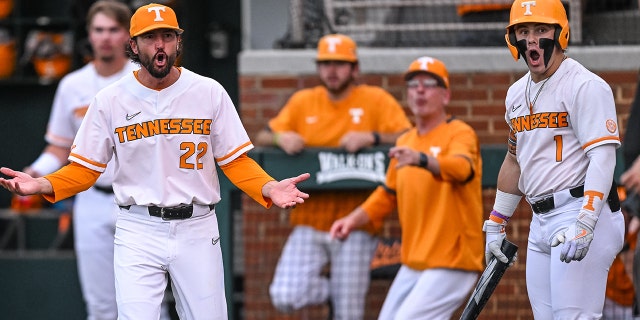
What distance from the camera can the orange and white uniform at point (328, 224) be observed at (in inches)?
342

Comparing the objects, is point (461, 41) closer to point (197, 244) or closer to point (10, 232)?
point (197, 244)

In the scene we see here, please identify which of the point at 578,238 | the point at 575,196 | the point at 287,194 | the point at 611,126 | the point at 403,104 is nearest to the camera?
the point at 578,238

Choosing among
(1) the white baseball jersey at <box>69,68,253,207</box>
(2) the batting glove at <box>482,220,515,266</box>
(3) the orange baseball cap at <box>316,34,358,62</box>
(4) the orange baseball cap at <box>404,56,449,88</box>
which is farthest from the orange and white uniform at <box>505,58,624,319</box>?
(3) the orange baseball cap at <box>316,34,358,62</box>

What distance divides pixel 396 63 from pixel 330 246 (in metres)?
1.59

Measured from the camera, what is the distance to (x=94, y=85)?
8.91 m

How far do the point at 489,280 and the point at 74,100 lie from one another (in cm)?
369

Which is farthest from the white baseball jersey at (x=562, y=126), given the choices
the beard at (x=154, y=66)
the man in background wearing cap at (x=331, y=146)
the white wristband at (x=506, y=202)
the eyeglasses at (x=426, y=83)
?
the man in background wearing cap at (x=331, y=146)

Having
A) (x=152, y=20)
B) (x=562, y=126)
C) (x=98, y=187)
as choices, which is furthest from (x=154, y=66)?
(x=98, y=187)

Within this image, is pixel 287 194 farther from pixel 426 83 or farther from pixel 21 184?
pixel 426 83

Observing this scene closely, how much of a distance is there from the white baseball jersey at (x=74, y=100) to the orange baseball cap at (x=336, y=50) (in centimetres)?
135

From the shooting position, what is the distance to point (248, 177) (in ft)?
21.3

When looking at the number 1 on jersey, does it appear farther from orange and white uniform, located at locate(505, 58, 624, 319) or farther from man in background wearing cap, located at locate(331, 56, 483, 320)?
man in background wearing cap, located at locate(331, 56, 483, 320)

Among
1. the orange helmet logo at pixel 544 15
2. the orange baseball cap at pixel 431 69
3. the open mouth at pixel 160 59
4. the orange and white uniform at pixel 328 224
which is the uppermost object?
the orange helmet logo at pixel 544 15

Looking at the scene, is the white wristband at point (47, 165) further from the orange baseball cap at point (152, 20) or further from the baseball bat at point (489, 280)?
the baseball bat at point (489, 280)
